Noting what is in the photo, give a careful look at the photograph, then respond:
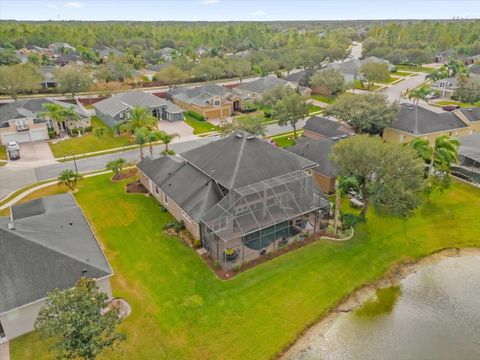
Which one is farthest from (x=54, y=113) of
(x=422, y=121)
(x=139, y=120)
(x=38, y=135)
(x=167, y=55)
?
(x=167, y=55)

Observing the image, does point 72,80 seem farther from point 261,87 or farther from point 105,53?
point 105,53

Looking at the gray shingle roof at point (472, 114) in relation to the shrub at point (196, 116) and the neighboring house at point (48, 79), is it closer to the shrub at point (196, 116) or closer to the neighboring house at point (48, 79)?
the shrub at point (196, 116)

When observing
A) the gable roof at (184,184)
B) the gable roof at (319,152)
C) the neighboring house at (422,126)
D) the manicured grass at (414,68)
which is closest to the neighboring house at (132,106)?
the gable roof at (184,184)

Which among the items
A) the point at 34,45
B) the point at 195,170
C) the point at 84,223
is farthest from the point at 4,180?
the point at 34,45

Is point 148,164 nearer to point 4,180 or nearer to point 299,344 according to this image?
point 4,180

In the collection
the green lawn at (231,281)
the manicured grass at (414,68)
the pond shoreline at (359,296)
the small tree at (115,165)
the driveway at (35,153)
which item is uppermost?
the manicured grass at (414,68)

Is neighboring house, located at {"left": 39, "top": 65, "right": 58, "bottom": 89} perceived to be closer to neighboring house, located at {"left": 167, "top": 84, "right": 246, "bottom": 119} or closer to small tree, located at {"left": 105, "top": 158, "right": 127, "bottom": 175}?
neighboring house, located at {"left": 167, "top": 84, "right": 246, "bottom": 119}

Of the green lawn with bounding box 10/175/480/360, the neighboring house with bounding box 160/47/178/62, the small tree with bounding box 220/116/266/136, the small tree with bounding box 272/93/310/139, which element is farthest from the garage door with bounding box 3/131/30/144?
the neighboring house with bounding box 160/47/178/62
